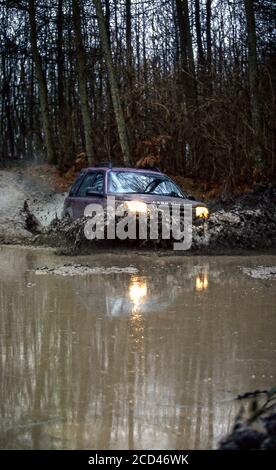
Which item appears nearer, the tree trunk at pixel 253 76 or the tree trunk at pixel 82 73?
the tree trunk at pixel 253 76

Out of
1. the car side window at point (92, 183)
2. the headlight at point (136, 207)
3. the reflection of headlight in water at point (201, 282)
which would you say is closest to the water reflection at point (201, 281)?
the reflection of headlight in water at point (201, 282)

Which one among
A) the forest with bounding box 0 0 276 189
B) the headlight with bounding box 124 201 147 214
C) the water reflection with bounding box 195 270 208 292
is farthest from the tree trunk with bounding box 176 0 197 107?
the water reflection with bounding box 195 270 208 292

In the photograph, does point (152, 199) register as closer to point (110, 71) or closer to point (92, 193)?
point (92, 193)

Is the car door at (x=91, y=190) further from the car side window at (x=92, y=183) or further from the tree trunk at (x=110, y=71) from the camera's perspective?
the tree trunk at (x=110, y=71)

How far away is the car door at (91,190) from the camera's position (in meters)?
11.7

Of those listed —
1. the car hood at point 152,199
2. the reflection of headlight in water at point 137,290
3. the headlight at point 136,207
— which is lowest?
the reflection of headlight in water at point 137,290

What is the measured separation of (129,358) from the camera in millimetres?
4805

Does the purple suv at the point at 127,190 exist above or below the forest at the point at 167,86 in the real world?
below

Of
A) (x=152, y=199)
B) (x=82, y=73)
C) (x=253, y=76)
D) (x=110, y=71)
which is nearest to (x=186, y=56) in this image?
(x=82, y=73)

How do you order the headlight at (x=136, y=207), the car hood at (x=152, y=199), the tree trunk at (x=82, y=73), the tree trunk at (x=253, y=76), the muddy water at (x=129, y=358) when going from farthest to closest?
the tree trunk at (x=82, y=73)
the tree trunk at (x=253, y=76)
the car hood at (x=152, y=199)
the headlight at (x=136, y=207)
the muddy water at (x=129, y=358)

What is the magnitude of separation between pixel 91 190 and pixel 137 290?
466cm

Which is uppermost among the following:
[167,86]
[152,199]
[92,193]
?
[167,86]

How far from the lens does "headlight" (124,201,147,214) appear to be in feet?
35.9

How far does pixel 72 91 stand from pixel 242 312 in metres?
24.9
